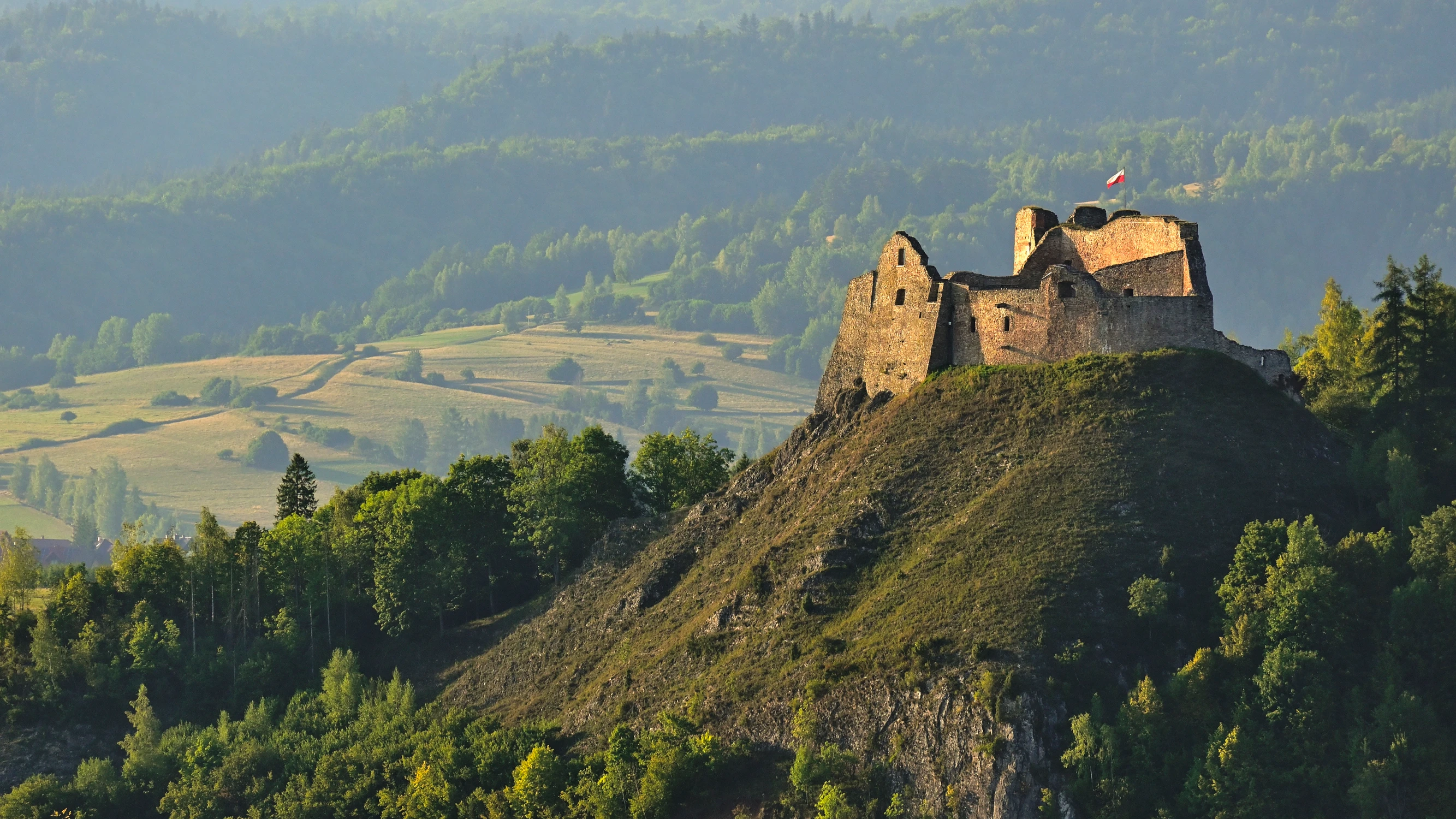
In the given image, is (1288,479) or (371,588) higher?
(1288,479)

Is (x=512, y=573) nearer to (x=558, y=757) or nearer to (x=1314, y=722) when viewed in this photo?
(x=558, y=757)

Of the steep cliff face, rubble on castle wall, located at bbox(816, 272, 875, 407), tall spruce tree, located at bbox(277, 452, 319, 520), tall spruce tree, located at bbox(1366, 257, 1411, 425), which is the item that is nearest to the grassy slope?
the steep cliff face

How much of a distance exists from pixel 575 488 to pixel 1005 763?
4302 centimetres

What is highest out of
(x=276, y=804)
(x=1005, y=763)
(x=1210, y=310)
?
(x=1210, y=310)

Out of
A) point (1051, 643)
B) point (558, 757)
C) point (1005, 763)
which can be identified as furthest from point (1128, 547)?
point (558, 757)

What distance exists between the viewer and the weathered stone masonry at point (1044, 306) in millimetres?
101125

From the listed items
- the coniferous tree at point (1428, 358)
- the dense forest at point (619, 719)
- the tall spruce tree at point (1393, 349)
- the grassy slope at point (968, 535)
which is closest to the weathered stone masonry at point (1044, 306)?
the grassy slope at point (968, 535)

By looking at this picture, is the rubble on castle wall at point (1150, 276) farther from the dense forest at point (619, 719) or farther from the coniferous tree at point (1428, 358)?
the coniferous tree at point (1428, 358)

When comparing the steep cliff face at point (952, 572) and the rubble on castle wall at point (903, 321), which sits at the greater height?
the rubble on castle wall at point (903, 321)

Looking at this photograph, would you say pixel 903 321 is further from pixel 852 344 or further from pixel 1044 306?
pixel 1044 306

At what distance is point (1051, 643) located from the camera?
86625 millimetres

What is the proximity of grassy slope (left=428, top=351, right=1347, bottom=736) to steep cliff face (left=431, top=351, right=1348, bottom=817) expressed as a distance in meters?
0.12

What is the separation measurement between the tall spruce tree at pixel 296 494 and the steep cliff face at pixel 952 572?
3143 centimetres

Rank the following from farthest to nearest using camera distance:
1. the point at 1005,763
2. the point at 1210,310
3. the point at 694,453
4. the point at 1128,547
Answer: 1. the point at 694,453
2. the point at 1210,310
3. the point at 1128,547
4. the point at 1005,763
